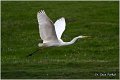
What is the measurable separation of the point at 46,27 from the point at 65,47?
A: 38.5ft

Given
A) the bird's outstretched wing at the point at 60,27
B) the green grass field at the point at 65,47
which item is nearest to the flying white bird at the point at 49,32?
the bird's outstretched wing at the point at 60,27

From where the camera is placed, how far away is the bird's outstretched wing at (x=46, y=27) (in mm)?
18422

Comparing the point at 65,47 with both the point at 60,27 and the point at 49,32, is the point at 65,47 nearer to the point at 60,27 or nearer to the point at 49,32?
the point at 60,27

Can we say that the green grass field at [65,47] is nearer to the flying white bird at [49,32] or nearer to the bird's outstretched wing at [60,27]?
the flying white bird at [49,32]

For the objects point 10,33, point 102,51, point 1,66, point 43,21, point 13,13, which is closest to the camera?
point 43,21

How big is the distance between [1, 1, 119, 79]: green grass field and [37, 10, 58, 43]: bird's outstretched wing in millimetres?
1274

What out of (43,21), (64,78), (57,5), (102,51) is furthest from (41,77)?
(57,5)

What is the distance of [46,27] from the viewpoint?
62.9 ft

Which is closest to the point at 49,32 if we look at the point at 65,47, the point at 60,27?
the point at 60,27

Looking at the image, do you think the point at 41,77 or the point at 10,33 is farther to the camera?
the point at 10,33

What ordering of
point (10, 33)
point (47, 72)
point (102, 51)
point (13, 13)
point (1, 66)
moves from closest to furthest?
point (47, 72) → point (1, 66) → point (102, 51) → point (10, 33) → point (13, 13)

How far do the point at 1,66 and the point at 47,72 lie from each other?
258 centimetres

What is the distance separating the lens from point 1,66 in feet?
77.9

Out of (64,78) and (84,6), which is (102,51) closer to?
(64,78)
